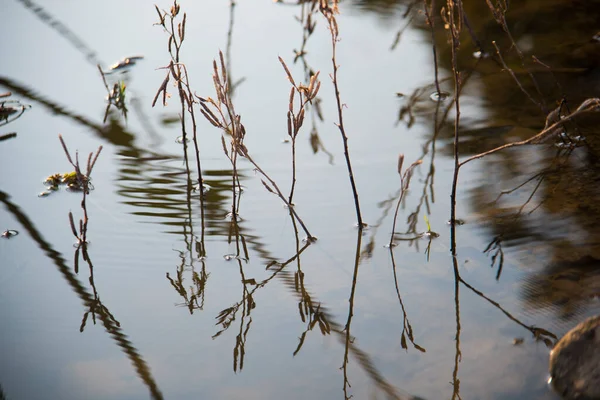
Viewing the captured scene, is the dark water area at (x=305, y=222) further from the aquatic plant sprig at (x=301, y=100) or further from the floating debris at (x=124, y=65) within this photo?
the aquatic plant sprig at (x=301, y=100)

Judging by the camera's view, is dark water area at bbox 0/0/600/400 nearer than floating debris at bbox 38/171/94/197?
Yes

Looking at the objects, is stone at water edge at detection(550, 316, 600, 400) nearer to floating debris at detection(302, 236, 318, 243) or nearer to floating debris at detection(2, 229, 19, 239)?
floating debris at detection(302, 236, 318, 243)

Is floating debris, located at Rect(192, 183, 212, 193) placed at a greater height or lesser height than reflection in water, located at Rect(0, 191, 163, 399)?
greater

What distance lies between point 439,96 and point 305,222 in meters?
1.39

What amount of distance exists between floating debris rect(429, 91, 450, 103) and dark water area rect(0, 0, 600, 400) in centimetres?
2

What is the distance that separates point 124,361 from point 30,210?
3.83 ft

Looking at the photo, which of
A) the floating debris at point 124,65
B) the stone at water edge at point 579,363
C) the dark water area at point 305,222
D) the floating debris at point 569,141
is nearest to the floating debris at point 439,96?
the dark water area at point 305,222

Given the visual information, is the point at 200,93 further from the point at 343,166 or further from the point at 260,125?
the point at 343,166

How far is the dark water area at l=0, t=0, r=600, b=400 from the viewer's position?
2172 mm

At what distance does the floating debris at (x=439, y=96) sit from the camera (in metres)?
3.82

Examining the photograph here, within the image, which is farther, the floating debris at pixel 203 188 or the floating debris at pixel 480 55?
the floating debris at pixel 480 55

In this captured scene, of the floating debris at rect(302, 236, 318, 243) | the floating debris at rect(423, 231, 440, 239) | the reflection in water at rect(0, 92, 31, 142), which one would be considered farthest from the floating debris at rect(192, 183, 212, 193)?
the reflection in water at rect(0, 92, 31, 142)

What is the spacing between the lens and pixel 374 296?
96.7 inches

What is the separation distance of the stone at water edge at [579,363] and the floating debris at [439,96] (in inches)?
79.8
